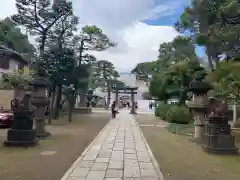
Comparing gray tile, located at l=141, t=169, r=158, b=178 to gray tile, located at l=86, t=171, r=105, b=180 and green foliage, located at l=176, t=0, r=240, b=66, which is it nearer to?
gray tile, located at l=86, t=171, r=105, b=180

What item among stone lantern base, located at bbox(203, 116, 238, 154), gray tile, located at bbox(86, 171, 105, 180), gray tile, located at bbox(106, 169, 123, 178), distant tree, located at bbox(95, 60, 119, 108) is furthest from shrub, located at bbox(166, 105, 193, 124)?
distant tree, located at bbox(95, 60, 119, 108)

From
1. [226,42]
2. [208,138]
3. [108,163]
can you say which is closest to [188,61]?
[226,42]

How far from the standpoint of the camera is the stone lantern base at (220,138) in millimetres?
10945

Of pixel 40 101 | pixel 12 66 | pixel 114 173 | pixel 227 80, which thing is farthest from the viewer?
pixel 12 66

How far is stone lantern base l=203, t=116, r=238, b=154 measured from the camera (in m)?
10.9

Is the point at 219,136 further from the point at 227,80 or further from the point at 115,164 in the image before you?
the point at 115,164

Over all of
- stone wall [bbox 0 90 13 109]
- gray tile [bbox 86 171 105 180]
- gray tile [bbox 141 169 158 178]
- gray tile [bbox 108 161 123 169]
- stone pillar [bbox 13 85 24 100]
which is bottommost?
gray tile [bbox 141 169 158 178]

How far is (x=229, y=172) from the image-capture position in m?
8.11

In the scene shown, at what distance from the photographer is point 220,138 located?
11.0 m

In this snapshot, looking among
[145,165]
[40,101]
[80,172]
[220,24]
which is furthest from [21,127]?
[220,24]

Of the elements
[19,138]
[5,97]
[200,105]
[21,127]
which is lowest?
[19,138]

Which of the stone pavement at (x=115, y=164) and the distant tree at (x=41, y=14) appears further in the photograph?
the distant tree at (x=41, y=14)

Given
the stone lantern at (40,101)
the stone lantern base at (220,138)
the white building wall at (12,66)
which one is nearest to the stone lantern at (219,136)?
the stone lantern base at (220,138)

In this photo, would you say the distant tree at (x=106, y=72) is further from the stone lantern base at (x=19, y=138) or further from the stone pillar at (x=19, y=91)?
the stone lantern base at (x=19, y=138)
